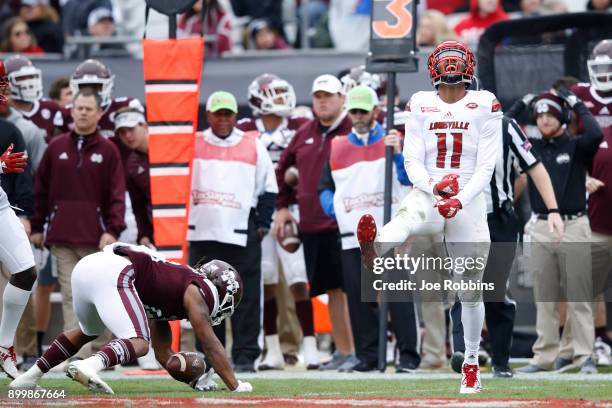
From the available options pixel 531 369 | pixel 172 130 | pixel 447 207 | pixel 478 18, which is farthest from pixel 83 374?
pixel 478 18

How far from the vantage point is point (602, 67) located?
38.5 feet

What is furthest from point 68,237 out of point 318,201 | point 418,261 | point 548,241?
point 548,241

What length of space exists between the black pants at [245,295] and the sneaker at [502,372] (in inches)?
82.8

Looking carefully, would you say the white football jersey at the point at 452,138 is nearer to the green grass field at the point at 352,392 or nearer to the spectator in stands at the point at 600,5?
the green grass field at the point at 352,392

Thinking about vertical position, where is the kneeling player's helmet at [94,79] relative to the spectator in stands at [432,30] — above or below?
below

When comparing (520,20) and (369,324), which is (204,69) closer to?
(520,20)

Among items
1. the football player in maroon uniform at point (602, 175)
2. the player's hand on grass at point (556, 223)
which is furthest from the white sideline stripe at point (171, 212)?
the football player in maroon uniform at point (602, 175)

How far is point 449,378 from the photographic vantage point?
10.6 metres

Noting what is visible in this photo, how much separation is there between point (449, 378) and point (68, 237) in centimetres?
333

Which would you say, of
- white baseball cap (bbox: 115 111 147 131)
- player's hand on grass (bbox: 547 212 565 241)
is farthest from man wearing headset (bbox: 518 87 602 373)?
white baseball cap (bbox: 115 111 147 131)

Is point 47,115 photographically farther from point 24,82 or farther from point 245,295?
point 245,295

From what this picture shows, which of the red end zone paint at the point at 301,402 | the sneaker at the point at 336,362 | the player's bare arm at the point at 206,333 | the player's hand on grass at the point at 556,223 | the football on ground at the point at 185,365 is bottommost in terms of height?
the sneaker at the point at 336,362

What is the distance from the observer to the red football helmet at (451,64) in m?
9.05

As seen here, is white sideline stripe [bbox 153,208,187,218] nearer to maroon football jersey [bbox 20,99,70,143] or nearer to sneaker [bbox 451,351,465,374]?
maroon football jersey [bbox 20,99,70,143]
